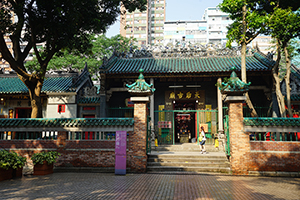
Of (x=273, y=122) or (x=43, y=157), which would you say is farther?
(x=273, y=122)

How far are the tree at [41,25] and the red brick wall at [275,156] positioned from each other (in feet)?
28.7

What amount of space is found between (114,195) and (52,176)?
3.61 m

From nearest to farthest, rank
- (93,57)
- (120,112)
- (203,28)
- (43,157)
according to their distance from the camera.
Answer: (43,157), (120,112), (93,57), (203,28)

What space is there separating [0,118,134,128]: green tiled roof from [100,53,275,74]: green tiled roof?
584 centimetres

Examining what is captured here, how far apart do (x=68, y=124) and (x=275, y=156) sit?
8292 millimetres

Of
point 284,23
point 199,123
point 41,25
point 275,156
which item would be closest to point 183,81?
point 199,123

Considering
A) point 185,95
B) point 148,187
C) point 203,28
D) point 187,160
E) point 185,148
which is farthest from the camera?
point 203,28

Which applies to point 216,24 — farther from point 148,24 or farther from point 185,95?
point 185,95

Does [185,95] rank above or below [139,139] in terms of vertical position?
above

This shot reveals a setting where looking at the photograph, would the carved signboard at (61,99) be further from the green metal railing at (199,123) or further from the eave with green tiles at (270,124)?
the eave with green tiles at (270,124)

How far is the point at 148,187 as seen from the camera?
704cm

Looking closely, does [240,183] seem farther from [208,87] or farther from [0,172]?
[208,87]

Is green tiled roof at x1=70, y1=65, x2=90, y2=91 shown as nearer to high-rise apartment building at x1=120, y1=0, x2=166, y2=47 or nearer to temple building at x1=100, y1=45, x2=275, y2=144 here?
temple building at x1=100, y1=45, x2=275, y2=144

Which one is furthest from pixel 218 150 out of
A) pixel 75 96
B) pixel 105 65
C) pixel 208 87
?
pixel 75 96
